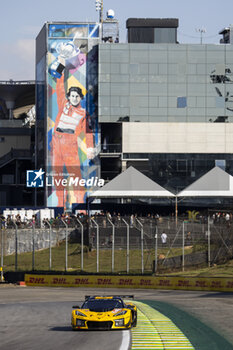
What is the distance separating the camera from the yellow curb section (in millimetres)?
21859

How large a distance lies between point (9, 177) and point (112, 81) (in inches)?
Result: 1188

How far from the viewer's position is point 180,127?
102625mm

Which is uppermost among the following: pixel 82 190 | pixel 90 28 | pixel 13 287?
pixel 90 28

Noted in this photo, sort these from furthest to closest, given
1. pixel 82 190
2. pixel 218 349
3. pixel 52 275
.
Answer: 1. pixel 82 190
2. pixel 52 275
3. pixel 218 349

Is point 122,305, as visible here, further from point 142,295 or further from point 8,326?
point 142,295

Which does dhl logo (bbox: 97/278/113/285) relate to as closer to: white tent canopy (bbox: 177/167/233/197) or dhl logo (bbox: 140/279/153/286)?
dhl logo (bbox: 140/279/153/286)

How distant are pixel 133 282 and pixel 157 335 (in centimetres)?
2388

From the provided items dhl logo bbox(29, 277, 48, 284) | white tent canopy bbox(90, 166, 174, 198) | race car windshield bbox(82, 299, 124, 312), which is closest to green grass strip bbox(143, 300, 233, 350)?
race car windshield bbox(82, 299, 124, 312)

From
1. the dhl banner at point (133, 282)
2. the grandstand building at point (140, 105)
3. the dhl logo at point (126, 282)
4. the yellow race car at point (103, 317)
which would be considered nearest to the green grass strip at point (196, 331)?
the yellow race car at point (103, 317)

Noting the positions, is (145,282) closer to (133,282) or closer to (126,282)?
(133,282)

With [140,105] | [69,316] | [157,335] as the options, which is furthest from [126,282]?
[140,105]

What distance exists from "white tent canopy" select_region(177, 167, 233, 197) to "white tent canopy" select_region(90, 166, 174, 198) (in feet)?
9.76

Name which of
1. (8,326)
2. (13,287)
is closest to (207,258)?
(13,287)

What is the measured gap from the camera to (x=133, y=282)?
4816 cm
